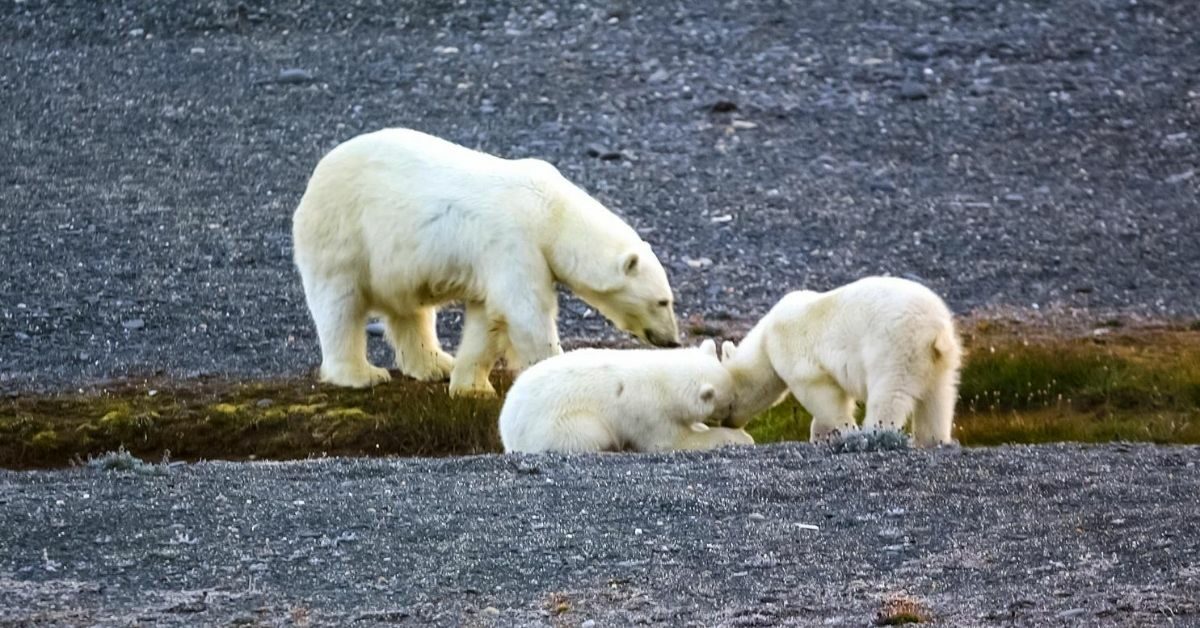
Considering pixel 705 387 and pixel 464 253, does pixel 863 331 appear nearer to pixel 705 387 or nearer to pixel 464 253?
pixel 705 387

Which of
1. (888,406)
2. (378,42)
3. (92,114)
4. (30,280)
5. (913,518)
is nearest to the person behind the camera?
(913,518)

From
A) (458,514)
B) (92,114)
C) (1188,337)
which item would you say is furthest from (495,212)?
(92,114)

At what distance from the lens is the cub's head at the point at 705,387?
9.30m

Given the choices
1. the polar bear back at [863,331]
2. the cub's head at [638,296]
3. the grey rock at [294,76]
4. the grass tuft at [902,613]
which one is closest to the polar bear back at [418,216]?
the cub's head at [638,296]

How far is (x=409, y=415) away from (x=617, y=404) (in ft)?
6.18

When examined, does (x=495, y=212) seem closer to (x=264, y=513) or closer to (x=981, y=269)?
(x=264, y=513)

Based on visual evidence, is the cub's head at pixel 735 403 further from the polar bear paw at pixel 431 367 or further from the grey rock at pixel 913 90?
the grey rock at pixel 913 90

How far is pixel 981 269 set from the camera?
587 inches

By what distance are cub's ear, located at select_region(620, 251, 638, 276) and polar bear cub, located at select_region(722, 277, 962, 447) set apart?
1235 mm

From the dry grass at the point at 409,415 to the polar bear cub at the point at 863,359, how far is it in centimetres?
97

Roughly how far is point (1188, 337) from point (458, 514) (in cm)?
742

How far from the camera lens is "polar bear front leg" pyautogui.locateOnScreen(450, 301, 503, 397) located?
10.9 m

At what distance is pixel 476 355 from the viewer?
10.9 meters

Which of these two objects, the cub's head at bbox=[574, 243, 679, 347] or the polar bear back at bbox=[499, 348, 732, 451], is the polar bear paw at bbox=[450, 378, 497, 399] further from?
the polar bear back at bbox=[499, 348, 732, 451]
